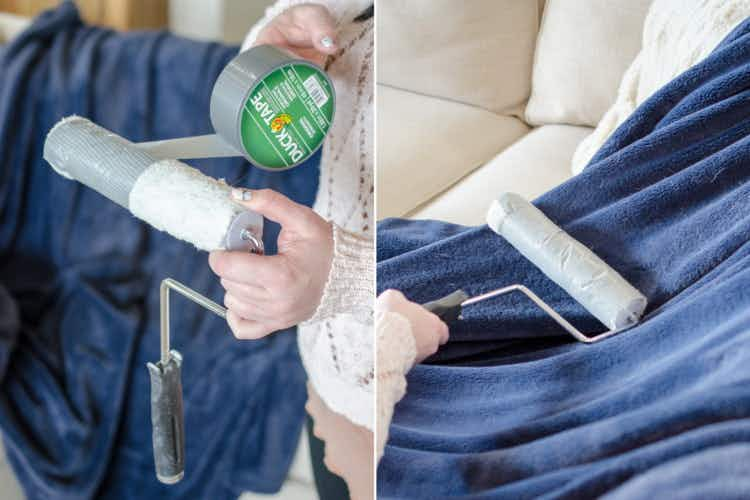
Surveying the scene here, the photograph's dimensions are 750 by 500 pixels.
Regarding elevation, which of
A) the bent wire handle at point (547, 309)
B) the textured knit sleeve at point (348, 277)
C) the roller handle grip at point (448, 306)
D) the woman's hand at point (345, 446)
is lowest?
the woman's hand at point (345, 446)

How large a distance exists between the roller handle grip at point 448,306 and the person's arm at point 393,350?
0.05 ft

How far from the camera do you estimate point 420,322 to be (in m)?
0.37

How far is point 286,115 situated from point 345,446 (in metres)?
0.17

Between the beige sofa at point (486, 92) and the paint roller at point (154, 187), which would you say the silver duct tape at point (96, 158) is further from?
the beige sofa at point (486, 92)

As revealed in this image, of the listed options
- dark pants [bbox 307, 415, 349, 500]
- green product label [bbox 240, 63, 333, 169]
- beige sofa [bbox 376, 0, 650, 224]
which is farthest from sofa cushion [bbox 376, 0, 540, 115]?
dark pants [bbox 307, 415, 349, 500]

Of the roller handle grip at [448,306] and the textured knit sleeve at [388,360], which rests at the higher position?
the roller handle grip at [448,306]

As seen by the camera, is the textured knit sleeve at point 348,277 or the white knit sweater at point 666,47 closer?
the textured knit sleeve at point 348,277

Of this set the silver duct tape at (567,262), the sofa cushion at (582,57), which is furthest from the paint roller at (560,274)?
the sofa cushion at (582,57)

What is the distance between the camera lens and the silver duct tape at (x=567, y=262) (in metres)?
0.39

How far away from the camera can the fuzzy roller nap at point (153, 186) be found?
11.2 inches

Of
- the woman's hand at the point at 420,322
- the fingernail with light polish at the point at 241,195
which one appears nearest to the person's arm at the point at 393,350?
the woman's hand at the point at 420,322

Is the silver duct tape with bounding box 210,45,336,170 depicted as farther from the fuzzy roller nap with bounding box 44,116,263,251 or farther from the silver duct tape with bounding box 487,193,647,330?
the silver duct tape with bounding box 487,193,647,330

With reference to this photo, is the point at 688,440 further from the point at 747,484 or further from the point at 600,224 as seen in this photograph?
the point at 600,224

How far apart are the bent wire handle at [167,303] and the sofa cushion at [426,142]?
12 centimetres
